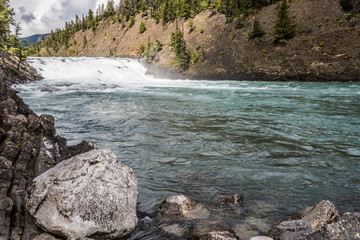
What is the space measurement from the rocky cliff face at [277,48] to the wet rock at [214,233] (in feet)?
132

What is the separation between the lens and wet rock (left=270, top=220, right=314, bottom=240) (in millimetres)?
3298

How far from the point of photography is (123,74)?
44.8m

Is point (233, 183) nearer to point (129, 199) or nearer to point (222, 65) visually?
point (129, 199)

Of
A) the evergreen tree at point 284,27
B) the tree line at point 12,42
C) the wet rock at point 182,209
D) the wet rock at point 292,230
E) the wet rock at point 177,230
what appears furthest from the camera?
the evergreen tree at point 284,27

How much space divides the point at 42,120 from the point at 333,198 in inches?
293

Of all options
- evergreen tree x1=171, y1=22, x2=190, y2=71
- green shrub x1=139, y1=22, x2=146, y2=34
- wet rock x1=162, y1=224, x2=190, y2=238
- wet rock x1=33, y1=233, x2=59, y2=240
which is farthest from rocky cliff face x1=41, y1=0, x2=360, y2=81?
wet rock x1=33, y1=233, x2=59, y2=240

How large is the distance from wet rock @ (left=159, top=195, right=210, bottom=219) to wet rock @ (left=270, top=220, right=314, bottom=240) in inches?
53.8

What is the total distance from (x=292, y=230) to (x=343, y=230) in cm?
69

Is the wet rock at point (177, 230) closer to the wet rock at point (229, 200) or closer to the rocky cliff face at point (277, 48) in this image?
the wet rock at point (229, 200)

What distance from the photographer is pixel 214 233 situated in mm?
3559

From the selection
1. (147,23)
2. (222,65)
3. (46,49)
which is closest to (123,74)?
(222,65)

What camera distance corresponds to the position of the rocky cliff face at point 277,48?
1480 inches

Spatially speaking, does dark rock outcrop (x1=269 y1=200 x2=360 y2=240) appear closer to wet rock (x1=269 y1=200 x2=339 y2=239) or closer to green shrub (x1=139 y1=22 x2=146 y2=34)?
wet rock (x1=269 y1=200 x2=339 y2=239)

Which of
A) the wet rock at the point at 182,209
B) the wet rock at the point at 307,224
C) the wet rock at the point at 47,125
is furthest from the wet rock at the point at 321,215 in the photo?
the wet rock at the point at 47,125
